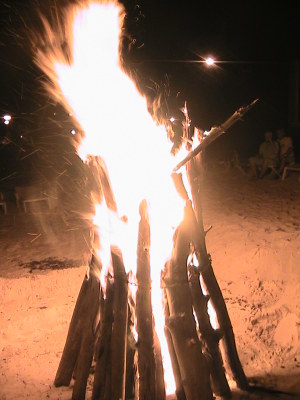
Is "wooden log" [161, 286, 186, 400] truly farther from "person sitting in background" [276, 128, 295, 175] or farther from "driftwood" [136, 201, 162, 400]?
"person sitting in background" [276, 128, 295, 175]

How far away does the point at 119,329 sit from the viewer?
2680mm

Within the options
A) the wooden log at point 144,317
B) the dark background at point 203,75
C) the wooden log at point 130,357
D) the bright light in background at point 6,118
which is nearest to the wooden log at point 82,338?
the wooden log at point 130,357

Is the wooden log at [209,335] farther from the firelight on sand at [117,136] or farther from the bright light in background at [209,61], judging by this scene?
the bright light in background at [209,61]

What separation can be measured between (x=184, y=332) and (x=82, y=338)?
0.93 meters

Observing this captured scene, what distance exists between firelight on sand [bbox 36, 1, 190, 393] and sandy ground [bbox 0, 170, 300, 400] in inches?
38.8

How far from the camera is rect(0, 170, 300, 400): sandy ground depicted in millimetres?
3246

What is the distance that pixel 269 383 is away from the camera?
10.0ft

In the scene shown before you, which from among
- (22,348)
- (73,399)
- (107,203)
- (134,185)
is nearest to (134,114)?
(134,185)

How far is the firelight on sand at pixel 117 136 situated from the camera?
9.30 ft

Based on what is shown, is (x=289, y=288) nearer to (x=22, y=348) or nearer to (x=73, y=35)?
(x=22, y=348)

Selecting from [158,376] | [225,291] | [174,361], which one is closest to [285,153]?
[225,291]

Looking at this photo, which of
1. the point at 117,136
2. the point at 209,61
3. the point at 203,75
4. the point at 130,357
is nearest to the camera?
the point at 130,357

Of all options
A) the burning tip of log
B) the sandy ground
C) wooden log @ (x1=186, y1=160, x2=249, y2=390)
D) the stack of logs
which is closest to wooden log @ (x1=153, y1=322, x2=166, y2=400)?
the stack of logs

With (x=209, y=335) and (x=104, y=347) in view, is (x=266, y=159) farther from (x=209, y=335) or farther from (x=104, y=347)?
(x=104, y=347)
